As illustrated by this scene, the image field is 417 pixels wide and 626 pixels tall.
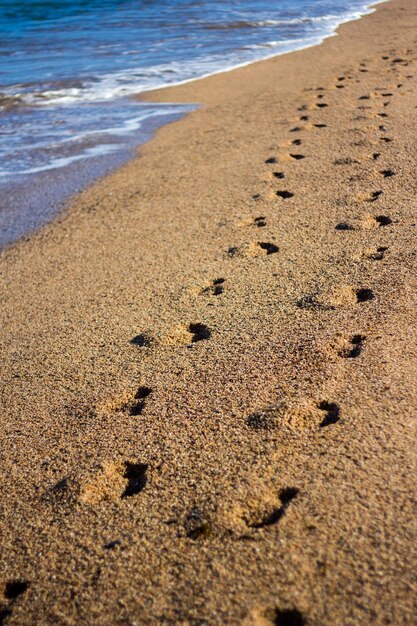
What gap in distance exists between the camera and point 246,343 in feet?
10.2

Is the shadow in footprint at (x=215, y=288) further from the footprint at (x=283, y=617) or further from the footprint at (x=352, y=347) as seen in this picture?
the footprint at (x=283, y=617)

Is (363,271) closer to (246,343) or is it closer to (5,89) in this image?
(246,343)

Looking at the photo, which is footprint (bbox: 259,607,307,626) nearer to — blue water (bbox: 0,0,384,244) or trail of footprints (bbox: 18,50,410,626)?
trail of footprints (bbox: 18,50,410,626)

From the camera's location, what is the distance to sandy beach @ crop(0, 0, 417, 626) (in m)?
1.96

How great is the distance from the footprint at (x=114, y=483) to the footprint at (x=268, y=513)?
0.44 metres

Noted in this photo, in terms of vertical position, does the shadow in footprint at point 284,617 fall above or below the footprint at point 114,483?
above

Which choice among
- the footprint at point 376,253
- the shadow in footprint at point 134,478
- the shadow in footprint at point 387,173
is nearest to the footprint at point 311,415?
the shadow in footprint at point 134,478

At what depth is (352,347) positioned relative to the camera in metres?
A: 2.95

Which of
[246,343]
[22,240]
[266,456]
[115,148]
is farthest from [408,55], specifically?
[266,456]

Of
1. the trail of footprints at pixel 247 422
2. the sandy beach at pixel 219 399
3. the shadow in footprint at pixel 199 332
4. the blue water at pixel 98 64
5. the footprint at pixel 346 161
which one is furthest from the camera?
the blue water at pixel 98 64

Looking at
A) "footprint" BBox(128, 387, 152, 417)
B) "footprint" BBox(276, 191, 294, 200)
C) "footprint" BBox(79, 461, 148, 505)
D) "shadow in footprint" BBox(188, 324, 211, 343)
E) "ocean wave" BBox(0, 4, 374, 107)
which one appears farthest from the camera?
"ocean wave" BBox(0, 4, 374, 107)

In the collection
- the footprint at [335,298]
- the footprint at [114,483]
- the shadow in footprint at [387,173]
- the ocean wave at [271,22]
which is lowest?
the footprint at [114,483]

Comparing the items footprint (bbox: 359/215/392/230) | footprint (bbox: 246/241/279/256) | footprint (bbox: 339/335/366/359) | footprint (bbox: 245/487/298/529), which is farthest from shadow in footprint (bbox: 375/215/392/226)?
footprint (bbox: 245/487/298/529)

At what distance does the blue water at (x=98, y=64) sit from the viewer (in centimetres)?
612
